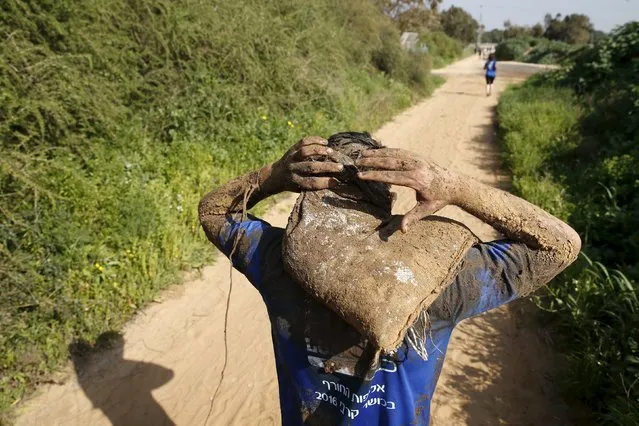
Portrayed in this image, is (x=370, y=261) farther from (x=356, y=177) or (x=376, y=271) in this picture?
(x=356, y=177)

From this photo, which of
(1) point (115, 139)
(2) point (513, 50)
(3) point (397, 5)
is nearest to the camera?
(1) point (115, 139)

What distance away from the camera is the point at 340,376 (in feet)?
3.75

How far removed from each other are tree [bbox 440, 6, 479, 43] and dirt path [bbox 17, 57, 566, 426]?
47.5 meters

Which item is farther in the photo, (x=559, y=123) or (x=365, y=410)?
(x=559, y=123)

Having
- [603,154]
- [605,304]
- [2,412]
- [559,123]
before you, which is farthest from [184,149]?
[559,123]

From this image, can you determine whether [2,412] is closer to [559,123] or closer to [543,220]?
[543,220]

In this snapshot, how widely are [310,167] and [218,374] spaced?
8.48 feet

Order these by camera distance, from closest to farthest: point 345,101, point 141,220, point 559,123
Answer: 1. point 141,220
2. point 559,123
3. point 345,101

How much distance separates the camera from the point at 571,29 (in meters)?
46.2

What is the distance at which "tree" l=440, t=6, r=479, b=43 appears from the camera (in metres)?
46.1

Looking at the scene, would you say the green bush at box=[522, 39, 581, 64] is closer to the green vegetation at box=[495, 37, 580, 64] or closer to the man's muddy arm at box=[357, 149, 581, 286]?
the green vegetation at box=[495, 37, 580, 64]

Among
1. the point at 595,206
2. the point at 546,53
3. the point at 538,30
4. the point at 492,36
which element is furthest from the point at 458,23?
the point at 595,206

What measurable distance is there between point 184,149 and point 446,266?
4994 millimetres

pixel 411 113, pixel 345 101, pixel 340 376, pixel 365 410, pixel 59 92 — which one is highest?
pixel 59 92
